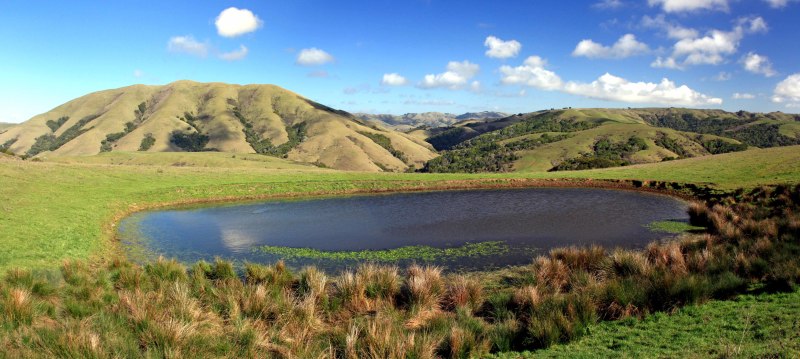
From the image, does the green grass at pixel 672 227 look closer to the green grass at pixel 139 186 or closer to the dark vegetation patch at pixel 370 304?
the dark vegetation patch at pixel 370 304

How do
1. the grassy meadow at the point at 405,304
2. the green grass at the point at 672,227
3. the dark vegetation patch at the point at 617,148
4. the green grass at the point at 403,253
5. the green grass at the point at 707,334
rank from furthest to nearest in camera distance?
the dark vegetation patch at the point at 617,148 → the green grass at the point at 672,227 → the green grass at the point at 403,253 → the grassy meadow at the point at 405,304 → the green grass at the point at 707,334

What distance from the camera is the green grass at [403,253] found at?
2078 centimetres

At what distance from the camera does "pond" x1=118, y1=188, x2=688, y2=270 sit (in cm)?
2153

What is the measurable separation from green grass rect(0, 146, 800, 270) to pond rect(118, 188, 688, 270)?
2.90 m

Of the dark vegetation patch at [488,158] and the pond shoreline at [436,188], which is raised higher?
the dark vegetation patch at [488,158]

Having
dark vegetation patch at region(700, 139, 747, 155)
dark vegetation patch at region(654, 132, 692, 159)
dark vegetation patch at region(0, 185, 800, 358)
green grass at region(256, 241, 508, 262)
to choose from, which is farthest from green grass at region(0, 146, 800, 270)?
dark vegetation patch at region(700, 139, 747, 155)

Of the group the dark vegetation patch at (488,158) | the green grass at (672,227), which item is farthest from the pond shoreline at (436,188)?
the dark vegetation patch at (488,158)

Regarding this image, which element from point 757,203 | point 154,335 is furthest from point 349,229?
point 757,203

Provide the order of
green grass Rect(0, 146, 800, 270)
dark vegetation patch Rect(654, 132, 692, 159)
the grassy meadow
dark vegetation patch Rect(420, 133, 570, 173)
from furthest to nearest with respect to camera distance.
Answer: dark vegetation patch Rect(654, 132, 692, 159), dark vegetation patch Rect(420, 133, 570, 173), green grass Rect(0, 146, 800, 270), the grassy meadow

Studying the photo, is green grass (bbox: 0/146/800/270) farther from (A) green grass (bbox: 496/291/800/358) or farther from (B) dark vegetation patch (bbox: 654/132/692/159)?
(B) dark vegetation patch (bbox: 654/132/692/159)

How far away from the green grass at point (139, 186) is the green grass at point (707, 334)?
61.0 ft

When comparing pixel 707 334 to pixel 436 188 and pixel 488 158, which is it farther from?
pixel 488 158

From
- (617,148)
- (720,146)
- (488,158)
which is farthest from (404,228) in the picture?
(720,146)

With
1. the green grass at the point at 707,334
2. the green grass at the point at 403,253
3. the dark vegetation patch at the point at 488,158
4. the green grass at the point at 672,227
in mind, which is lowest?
the green grass at the point at 403,253
